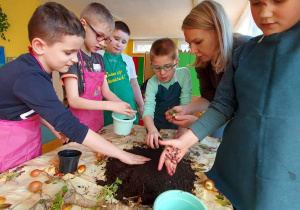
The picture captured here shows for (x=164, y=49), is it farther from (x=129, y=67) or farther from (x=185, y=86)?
(x=129, y=67)

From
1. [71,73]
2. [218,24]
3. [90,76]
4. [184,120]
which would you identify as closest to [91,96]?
[90,76]

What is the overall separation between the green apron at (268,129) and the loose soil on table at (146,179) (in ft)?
0.58

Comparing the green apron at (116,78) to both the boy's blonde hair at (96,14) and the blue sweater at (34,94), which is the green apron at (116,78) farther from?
the blue sweater at (34,94)

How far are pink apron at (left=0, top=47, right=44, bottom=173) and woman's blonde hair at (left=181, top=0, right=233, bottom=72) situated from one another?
3.35ft

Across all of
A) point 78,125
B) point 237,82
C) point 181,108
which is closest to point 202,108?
point 181,108

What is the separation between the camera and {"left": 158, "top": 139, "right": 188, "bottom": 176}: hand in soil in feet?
2.49

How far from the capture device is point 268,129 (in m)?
0.57

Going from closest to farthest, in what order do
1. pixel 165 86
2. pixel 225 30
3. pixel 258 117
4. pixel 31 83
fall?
pixel 258 117 < pixel 31 83 < pixel 225 30 < pixel 165 86

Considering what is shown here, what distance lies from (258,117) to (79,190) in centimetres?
69

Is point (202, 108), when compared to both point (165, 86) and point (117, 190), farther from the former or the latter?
point (117, 190)

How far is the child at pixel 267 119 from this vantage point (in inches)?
20.7

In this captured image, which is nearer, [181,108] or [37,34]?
[37,34]

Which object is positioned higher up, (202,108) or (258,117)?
(258,117)

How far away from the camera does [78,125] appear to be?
2.68 feet
